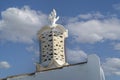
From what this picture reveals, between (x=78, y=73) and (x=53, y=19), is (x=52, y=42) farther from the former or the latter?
(x=78, y=73)

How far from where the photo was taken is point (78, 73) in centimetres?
2492

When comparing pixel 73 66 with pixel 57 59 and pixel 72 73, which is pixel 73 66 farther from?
pixel 57 59

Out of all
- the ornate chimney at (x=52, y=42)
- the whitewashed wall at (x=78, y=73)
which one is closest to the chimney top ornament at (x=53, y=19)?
the ornate chimney at (x=52, y=42)

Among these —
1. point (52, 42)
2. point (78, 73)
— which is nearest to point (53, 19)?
point (52, 42)

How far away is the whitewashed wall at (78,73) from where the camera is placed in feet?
79.3

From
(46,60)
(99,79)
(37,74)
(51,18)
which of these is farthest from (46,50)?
(99,79)

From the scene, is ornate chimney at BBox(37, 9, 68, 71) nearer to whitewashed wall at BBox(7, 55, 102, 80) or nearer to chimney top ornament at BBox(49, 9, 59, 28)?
chimney top ornament at BBox(49, 9, 59, 28)

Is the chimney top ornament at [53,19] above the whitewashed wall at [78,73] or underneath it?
above

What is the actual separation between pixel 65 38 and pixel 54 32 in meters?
1.46

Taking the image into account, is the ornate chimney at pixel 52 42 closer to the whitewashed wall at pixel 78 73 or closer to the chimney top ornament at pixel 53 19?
the chimney top ornament at pixel 53 19

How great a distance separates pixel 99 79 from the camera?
23906mm

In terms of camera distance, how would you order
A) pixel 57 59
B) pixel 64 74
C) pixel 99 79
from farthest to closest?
pixel 57 59, pixel 64 74, pixel 99 79

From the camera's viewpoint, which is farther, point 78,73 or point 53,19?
point 53,19

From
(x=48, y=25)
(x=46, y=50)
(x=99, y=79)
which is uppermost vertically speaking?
(x=48, y=25)
